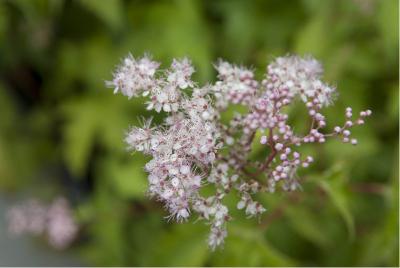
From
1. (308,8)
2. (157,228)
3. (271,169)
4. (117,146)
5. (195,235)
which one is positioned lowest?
(271,169)

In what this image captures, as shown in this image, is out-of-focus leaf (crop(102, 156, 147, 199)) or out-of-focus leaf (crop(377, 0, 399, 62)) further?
out-of-focus leaf (crop(102, 156, 147, 199))

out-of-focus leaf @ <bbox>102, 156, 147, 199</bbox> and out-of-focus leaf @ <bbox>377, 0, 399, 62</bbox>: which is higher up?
out-of-focus leaf @ <bbox>377, 0, 399, 62</bbox>

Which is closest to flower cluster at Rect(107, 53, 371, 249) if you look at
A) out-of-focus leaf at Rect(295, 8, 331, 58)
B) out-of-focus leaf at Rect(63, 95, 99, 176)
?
out-of-focus leaf at Rect(295, 8, 331, 58)

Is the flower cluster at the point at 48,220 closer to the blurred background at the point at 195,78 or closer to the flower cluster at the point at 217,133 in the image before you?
the blurred background at the point at 195,78

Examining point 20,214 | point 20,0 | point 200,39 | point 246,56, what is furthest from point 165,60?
point 20,214

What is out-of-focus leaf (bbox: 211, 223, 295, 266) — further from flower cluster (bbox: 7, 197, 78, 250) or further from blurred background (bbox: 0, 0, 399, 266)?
flower cluster (bbox: 7, 197, 78, 250)

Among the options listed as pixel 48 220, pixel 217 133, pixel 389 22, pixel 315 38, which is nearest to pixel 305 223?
pixel 315 38

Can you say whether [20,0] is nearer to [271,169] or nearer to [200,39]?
[200,39]
